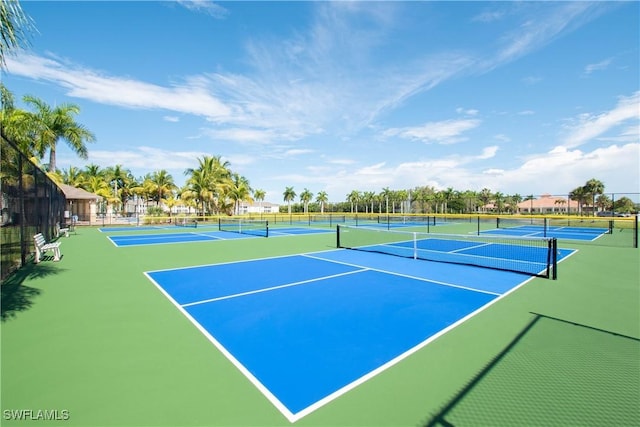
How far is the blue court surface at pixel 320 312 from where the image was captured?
3.82m

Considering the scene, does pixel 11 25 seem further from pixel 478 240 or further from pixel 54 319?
pixel 478 240

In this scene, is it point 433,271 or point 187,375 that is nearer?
point 187,375

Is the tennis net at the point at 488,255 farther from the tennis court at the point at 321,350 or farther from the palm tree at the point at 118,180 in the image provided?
the palm tree at the point at 118,180

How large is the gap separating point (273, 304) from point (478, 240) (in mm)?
15816

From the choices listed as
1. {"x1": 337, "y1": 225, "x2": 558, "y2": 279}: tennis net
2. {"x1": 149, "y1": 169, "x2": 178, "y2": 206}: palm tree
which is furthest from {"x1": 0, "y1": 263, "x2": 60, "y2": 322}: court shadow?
{"x1": 149, "y1": 169, "x2": 178, "y2": 206}: palm tree

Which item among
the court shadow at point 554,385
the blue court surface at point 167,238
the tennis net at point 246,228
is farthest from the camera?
the tennis net at point 246,228

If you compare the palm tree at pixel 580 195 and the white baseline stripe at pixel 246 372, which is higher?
the palm tree at pixel 580 195

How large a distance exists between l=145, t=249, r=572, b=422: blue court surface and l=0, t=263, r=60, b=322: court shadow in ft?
8.16

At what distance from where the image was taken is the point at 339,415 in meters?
3.07

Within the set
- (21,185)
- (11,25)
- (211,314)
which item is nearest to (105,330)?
(211,314)

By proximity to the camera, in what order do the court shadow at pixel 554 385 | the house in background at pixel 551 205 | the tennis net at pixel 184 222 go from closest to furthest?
the court shadow at pixel 554 385
the tennis net at pixel 184 222
the house in background at pixel 551 205

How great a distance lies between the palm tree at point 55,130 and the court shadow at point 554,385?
3002 cm

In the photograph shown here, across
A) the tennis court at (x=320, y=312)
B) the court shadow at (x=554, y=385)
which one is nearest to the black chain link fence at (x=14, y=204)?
the tennis court at (x=320, y=312)

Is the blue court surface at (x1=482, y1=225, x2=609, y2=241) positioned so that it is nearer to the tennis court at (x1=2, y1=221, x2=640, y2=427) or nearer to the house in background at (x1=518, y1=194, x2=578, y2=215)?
the tennis court at (x1=2, y1=221, x2=640, y2=427)
